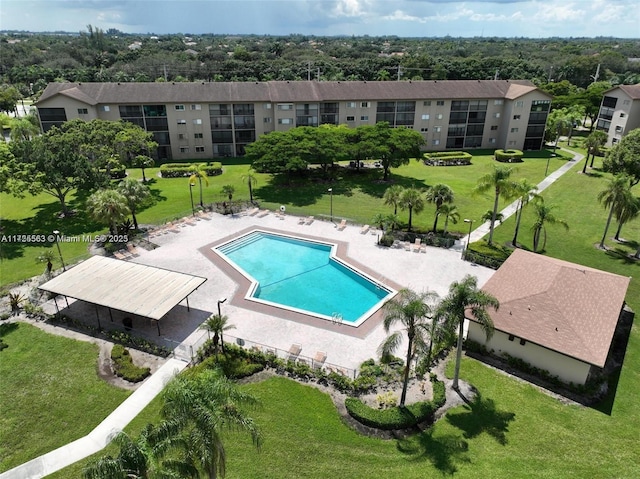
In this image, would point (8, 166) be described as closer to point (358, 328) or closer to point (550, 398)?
point (358, 328)

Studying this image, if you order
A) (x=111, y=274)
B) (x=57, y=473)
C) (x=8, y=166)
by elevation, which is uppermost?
(x=8, y=166)

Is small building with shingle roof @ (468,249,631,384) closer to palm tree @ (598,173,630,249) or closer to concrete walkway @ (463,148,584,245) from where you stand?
palm tree @ (598,173,630,249)

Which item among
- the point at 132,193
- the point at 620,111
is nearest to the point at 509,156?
the point at 620,111

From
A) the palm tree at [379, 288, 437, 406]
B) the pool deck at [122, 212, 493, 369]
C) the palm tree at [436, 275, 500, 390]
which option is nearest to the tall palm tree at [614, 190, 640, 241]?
the pool deck at [122, 212, 493, 369]

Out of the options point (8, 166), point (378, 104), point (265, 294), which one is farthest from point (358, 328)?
point (378, 104)

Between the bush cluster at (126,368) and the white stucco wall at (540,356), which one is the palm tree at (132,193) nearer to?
the bush cluster at (126,368)

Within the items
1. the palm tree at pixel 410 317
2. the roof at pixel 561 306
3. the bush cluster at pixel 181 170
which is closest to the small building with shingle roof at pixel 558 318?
the roof at pixel 561 306
